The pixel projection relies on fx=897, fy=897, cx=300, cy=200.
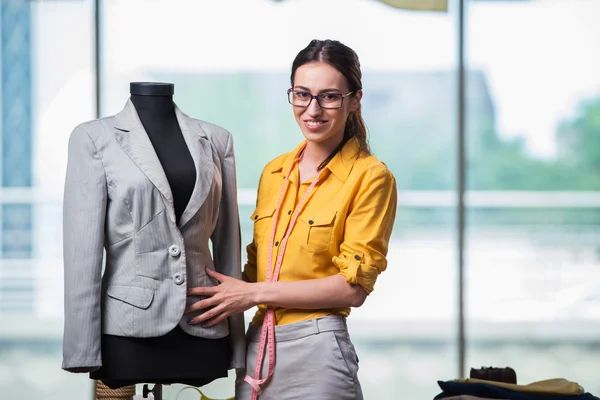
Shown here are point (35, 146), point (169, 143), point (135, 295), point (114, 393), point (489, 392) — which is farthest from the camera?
point (35, 146)

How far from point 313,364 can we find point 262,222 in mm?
420

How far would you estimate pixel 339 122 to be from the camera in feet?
8.00

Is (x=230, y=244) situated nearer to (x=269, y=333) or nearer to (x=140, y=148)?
(x=269, y=333)

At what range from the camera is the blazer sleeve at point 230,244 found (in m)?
2.42

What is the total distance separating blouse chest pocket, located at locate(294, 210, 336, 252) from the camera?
2381 mm

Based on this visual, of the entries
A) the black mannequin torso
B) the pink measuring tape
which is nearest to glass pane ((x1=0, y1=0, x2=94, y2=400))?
the black mannequin torso

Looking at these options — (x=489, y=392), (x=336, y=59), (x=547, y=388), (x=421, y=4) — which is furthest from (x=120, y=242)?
(x=421, y=4)

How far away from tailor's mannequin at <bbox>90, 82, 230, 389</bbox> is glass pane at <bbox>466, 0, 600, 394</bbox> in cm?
240

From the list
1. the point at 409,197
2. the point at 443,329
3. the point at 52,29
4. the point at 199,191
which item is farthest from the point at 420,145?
the point at 199,191

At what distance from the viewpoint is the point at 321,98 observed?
2404mm

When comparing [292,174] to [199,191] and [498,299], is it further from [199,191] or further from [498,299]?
[498,299]

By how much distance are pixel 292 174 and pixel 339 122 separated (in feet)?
0.66

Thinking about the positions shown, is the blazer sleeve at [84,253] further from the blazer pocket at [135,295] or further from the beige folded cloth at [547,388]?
the beige folded cloth at [547,388]

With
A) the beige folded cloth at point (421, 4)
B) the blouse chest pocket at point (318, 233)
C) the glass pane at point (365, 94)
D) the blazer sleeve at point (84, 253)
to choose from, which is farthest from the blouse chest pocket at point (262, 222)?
the beige folded cloth at point (421, 4)
